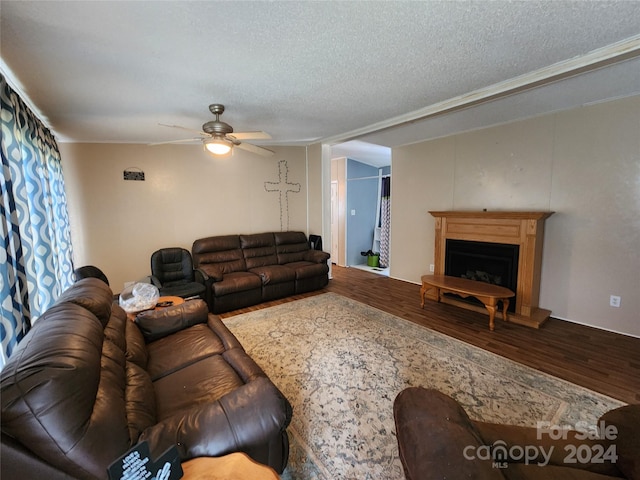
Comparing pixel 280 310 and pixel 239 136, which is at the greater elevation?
pixel 239 136

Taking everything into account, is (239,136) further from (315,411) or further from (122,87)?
(315,411)

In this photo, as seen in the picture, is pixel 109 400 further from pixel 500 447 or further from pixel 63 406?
pixel 500 447

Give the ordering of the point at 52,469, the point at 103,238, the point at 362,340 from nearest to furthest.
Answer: the point at 52,469
the point at 362,340
the point at 103,238

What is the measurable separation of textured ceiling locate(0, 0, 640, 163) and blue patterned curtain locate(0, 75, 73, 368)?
1.30 feet

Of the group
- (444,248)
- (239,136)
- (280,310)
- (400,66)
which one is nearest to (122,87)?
(239,136)

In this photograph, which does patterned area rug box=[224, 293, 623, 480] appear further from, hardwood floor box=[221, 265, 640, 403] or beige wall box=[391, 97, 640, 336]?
beige wall box=[391, 97, 640, 336]

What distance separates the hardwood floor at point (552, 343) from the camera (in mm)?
2328

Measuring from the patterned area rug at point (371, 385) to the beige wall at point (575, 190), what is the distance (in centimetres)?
166

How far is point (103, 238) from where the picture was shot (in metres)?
4.19

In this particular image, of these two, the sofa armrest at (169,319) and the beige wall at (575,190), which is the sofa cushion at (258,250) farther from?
the beige wall at (575,190)

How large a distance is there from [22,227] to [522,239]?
4.86m

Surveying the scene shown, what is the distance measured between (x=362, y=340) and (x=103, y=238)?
159 inches

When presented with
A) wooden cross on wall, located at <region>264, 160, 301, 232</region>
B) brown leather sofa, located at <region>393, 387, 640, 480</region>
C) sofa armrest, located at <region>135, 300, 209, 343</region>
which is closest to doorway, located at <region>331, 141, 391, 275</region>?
wooden cross on wall, located at <region>264, 160, 301, 232</region>

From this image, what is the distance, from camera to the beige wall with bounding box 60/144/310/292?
4062 millimetres
